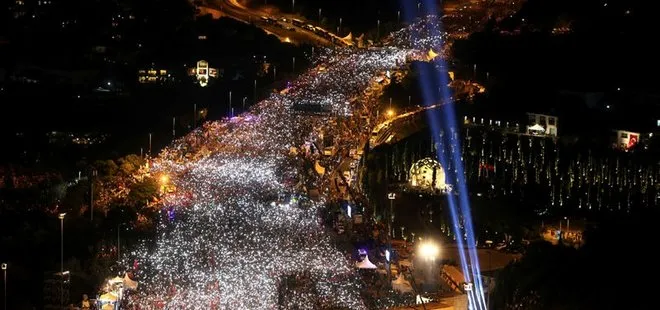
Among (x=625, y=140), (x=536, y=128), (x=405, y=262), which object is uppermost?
(x=536, y=128)

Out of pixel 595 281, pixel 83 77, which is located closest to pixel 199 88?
pixel 83 77

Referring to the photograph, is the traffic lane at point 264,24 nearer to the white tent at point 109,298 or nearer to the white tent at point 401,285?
the white tent at point 401,285

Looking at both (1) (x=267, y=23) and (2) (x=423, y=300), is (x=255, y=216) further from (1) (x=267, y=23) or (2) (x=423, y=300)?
(1) (x=267, y=23)

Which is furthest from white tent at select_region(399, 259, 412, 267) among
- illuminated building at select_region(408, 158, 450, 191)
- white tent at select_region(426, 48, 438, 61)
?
white tent at select_region(426, 48, 438, 61)

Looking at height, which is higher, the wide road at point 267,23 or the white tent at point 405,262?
the wide road at point 267,23

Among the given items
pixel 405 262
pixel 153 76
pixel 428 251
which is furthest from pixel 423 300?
pixel 153 76

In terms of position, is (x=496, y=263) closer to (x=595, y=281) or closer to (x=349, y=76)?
(x=595, y=281)

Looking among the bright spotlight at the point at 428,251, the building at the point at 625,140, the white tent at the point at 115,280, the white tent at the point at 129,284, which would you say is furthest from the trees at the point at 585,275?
the building at the point at 625,140
